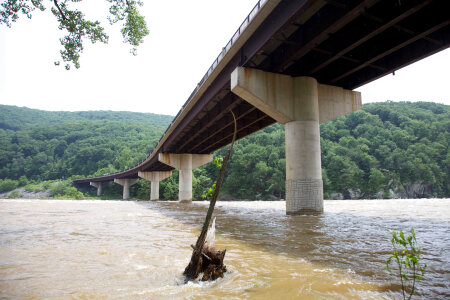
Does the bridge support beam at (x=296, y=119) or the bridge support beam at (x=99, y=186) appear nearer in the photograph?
the bridge support beam at (x=296, y=119)

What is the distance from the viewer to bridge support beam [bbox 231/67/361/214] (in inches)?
628

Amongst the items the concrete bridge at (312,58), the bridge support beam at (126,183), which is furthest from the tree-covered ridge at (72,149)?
the concrete bridge at (312,58)

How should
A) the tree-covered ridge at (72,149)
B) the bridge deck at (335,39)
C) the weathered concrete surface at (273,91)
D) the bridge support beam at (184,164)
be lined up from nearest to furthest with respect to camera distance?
the bridge deck at (335,39), the weathered concrete surface at (273,91), the bridge support beam at (184,164), the tree-covered ridge at (72,149)

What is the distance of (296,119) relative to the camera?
1703cm

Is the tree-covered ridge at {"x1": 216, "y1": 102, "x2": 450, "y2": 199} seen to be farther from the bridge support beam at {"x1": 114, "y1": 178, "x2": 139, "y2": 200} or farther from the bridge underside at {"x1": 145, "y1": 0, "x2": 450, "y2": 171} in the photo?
the bridge underside at {"x1": 145, "y1": 0, "x2": 450, "y2": 171}

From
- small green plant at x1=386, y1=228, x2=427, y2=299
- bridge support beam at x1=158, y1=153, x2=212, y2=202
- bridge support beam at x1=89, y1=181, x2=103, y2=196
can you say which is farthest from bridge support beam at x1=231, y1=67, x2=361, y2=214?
bridge support beam at x1=89, y1=181, x2=103, y2=196

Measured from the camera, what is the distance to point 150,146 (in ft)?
416

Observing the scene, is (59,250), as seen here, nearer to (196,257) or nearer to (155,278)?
(155,278)

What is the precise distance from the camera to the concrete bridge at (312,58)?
42.1 feet

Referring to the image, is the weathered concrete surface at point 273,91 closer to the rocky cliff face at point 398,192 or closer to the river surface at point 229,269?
the river surface at point 229,269

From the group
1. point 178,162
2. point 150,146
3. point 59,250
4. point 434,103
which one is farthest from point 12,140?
point 434,103

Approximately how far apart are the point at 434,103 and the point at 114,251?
131 metres

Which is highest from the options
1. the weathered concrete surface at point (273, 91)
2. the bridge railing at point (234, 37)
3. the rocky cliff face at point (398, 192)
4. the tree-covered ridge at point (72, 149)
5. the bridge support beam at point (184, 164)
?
the tree-covered ridge at point (72, 149)

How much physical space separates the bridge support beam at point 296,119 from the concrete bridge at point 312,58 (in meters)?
0.05
